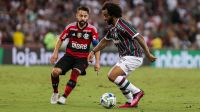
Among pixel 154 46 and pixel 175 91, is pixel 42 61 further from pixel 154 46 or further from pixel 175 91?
pixel 175 91

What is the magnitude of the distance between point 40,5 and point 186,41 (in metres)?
8.59

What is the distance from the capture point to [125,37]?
13.5m

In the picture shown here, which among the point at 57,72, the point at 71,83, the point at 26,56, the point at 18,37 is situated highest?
the point at 57,72

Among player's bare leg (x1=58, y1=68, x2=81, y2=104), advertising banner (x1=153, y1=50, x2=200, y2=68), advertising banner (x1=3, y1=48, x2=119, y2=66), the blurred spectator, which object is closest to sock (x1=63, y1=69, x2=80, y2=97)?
player's bare leg (x1=58, y1=68, x2=81, y2=104)

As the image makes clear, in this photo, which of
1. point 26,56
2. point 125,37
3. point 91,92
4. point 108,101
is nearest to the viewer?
point 108,101

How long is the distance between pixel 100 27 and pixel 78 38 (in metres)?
19.8

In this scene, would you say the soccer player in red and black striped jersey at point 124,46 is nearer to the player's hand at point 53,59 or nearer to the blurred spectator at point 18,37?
the player's hand at point 53,59

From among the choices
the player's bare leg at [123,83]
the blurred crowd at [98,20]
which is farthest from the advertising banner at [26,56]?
the player's bare leg at [123,83]

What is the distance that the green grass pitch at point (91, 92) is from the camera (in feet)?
44.3

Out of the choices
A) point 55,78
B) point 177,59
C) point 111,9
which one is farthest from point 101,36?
point 111,9

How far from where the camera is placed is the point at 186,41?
1421 inches

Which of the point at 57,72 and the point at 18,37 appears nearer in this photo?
the point at 57,72

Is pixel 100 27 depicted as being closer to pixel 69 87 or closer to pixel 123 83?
pixel 69 87

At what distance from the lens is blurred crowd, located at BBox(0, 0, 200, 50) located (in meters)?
33.2
